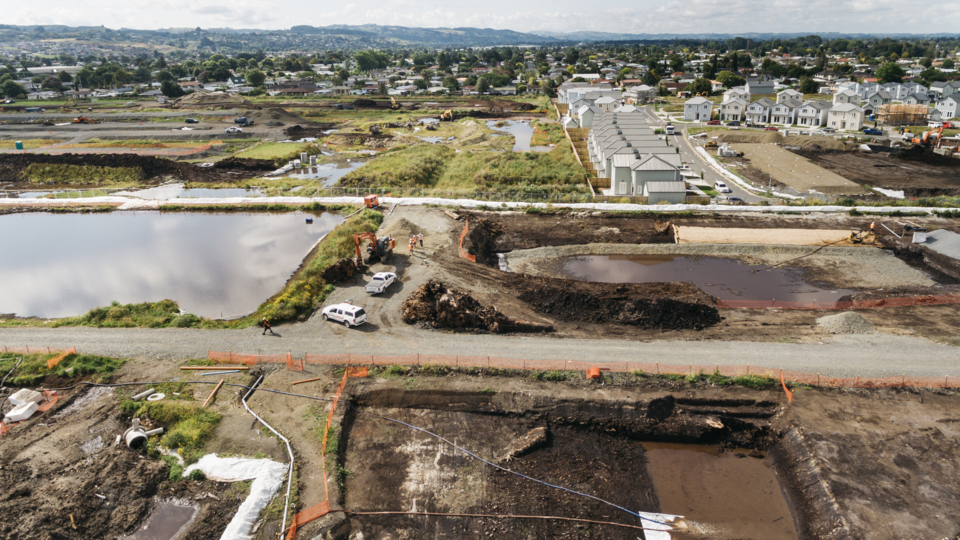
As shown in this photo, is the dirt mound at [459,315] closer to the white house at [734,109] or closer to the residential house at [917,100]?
the white house at [734,109]

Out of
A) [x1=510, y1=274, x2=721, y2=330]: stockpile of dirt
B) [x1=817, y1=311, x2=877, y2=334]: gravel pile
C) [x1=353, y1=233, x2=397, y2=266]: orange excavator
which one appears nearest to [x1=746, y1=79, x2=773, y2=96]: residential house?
[x1=510, y1=274, x2=721, y2=330]: stockpile of dirt

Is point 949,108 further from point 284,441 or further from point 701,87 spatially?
point 284,441

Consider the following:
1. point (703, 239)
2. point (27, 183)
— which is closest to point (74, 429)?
point (703, 239)

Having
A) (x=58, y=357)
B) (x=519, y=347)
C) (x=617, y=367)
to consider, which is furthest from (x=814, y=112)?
(x=58, y=357)

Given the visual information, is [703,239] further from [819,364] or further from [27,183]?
[27,183]

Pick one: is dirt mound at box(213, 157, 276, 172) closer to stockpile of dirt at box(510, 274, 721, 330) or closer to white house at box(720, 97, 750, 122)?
stockpile of dirt at box(510, 274, 721, 330)

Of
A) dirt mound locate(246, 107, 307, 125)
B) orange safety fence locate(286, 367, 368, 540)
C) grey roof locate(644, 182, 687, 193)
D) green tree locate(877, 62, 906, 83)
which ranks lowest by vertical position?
orange safety fence locate(286, 367, 368, 540)

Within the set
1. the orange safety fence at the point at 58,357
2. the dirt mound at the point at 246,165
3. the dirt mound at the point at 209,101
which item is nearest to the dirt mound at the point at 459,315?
the orange safety fence at the point at 58,357
